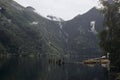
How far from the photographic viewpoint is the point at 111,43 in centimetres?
9312

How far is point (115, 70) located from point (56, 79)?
1099 inches

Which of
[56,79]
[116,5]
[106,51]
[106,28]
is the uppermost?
[116,5]

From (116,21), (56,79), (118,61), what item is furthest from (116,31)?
(56,79)

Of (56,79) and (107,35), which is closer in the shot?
(56,79)

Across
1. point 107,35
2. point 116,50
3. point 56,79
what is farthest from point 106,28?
point 56,79

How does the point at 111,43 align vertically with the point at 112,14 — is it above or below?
below

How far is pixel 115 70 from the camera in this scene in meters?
95.9

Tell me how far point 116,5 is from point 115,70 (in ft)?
63.7

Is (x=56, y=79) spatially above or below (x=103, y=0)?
below

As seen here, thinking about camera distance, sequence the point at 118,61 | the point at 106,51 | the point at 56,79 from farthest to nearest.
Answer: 1. the point at 106,51
2. the point at 118,61
3. the point at 56,79

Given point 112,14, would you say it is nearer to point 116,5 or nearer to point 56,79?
point 116,5

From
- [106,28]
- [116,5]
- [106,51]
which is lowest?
[106,51]

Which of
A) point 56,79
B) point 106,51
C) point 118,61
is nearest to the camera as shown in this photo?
point 56,79

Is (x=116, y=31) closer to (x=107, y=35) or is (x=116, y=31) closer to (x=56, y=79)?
(x=107, y=35)
